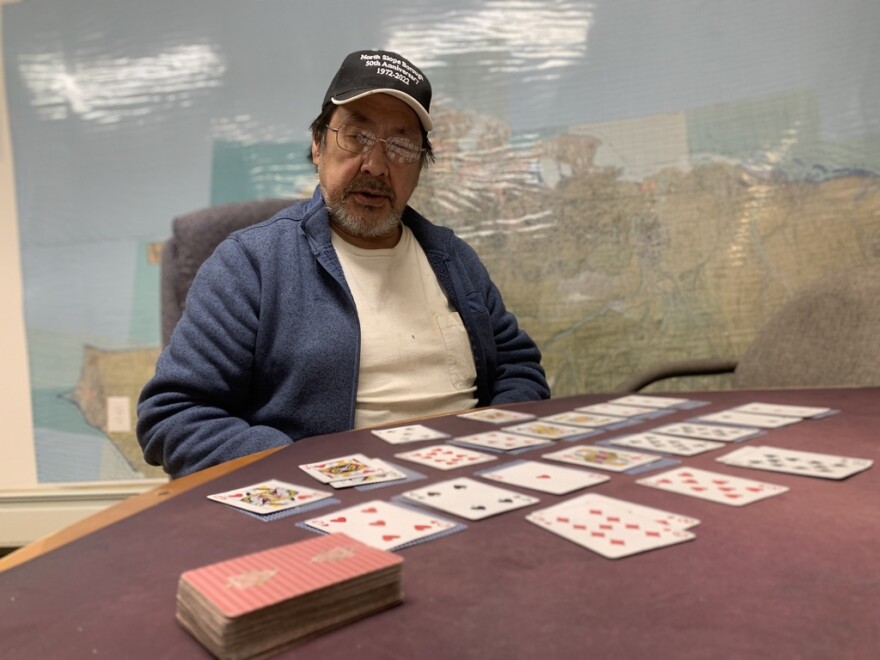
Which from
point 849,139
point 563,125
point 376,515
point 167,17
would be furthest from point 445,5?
point 376,515

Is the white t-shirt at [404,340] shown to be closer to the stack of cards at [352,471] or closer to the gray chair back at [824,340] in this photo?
the stack of cards at [352,471]

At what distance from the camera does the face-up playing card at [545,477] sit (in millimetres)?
783

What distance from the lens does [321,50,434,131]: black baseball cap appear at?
158 centimetres

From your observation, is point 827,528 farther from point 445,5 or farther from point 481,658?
point 445,5

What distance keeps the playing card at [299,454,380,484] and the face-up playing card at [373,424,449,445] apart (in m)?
0.12

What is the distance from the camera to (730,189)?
2.13 m

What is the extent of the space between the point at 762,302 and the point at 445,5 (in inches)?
57.9

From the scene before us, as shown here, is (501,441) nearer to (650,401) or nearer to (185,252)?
(650,401)

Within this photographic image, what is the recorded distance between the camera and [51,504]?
8.73 ft

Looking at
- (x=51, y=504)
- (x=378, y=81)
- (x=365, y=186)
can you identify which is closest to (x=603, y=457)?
(x=365, y=186)

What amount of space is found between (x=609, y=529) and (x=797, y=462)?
0.36 metres

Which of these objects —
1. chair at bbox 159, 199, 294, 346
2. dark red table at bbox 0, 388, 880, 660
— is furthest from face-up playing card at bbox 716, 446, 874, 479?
chair at bbox 159, 199, 294, 346

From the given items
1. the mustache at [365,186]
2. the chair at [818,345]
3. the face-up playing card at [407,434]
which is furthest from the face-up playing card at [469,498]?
the chair at [818,345]

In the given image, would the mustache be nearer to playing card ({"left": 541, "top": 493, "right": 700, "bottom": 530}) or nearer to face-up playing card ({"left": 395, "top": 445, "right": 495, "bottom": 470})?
face-up playing card ({"left": 395, "top": 445, "right": 495, "bottom": 470})
